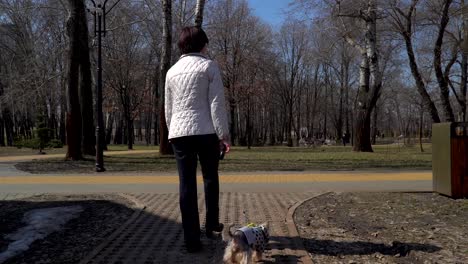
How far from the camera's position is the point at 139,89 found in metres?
50.0

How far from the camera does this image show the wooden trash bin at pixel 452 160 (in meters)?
7.45

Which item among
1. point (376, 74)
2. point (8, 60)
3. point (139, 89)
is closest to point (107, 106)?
point (139, 89)

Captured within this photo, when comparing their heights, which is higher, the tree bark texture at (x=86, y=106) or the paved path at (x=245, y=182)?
the tree bark texture at (x=86, y=106)

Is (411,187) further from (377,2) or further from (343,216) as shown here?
(377,2)

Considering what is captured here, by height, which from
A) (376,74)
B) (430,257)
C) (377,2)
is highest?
(377,2)

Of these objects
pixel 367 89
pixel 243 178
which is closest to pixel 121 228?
pixel 243 178

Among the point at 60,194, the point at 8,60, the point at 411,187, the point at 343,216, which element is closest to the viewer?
Result: the point at 343,216

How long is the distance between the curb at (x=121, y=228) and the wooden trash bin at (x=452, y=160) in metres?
4.94

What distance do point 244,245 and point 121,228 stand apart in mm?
2321

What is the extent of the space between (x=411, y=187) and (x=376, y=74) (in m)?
15.2

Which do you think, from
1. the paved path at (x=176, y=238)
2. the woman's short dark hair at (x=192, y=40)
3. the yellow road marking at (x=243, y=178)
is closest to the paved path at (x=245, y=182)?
the yellow road marking at (x=243, y=178)

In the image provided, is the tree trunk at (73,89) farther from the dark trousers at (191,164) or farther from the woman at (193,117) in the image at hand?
the dark trousers at (191,164)

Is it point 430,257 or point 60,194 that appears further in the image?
point 60,194

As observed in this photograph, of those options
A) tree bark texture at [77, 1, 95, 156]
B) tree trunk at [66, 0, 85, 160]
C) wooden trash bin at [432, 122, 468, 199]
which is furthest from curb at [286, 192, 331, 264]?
tree bark texture at [77, 1, 95, 156]
